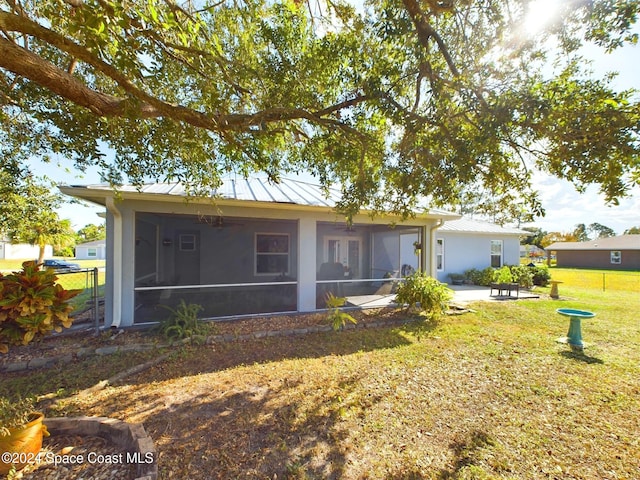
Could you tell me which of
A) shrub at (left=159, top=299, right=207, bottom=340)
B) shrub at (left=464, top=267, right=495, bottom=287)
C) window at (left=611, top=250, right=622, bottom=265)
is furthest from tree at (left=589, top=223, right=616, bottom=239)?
shrub at (left=159, top=299, right=207, bottom=340)

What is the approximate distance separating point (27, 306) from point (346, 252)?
1056cm

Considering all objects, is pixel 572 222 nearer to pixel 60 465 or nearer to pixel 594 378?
pixel 594 378

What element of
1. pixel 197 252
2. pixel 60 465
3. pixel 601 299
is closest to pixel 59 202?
pixel 197 252

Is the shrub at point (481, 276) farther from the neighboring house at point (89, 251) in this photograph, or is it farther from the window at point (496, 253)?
the neighboring house at point (89, 251)

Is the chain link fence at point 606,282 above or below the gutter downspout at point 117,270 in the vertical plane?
below

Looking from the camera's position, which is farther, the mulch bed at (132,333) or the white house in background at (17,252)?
the white house in background at (17,252)

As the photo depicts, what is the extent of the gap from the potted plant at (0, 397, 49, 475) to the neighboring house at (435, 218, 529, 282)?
14.7 meters

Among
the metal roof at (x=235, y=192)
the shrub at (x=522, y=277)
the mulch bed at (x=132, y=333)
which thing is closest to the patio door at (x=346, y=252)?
the metal roof at (x=235, y=192)

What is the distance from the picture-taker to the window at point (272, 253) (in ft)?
38.3

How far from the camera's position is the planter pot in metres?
2.24

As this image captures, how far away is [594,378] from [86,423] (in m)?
6.76

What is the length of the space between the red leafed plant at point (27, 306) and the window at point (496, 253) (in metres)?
18.2

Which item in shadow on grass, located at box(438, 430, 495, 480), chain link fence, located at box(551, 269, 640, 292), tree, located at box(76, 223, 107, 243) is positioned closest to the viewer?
shadow on grass, located at box(438, 430, 495, 480)

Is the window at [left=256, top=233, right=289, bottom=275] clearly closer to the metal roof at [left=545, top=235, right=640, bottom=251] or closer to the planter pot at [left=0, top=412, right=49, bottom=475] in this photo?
the planter pot at [left=0, top=412, right=49, bottom=475]
